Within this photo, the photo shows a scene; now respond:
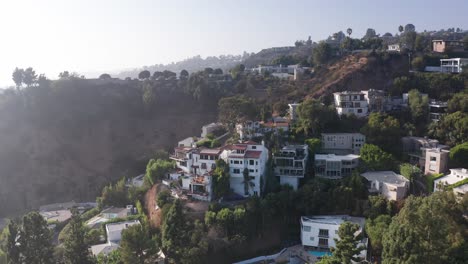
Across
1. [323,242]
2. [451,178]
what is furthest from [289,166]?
[451,178]

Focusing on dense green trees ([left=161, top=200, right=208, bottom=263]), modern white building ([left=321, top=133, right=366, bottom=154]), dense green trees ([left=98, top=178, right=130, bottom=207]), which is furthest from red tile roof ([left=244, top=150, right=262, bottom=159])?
dense green trees ([left=98, top=178, right=130, bottom=207])

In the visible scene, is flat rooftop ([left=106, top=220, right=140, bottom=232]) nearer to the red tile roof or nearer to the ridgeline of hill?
the red tile roof

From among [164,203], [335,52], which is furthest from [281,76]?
[164,203]

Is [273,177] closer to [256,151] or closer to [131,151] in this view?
[256,151]

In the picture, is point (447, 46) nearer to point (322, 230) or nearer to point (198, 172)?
point (322, 230)

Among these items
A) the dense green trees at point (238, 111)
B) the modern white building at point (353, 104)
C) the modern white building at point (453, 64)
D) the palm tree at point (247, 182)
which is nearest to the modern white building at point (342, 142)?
the modern white building at point (353, 104)

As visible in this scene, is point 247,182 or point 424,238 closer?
point 424,238
